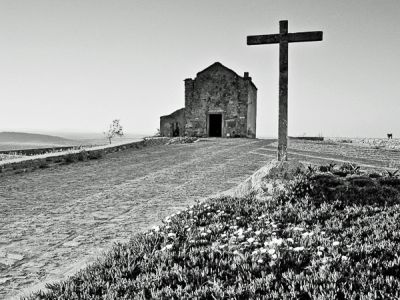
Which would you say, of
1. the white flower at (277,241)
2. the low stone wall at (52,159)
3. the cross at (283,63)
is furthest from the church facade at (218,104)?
the white flower at (277,241)

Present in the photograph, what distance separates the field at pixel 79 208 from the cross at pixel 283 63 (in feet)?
6.09

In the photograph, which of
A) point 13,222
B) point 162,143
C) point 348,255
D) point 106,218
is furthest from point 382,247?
point 162,143

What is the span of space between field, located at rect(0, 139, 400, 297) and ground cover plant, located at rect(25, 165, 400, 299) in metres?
0.62

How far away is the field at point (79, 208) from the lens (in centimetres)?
421

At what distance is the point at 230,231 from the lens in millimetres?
4754

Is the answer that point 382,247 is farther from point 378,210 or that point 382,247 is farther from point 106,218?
point 106,218

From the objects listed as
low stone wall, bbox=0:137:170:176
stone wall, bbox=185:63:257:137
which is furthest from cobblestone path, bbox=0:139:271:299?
stone wall, bbox=185:63:257:137

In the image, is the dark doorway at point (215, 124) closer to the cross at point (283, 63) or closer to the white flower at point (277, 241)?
the cross at point (283, 63)

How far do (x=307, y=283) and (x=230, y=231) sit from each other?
1781 mm

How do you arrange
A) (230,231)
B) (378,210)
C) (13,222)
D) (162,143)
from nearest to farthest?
1. (230,231)
2. (378,210)
3. (13,222)
4. (162,143)

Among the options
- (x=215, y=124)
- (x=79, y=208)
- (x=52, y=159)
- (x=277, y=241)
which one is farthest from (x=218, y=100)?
(x=277, y=241)

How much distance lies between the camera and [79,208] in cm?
676

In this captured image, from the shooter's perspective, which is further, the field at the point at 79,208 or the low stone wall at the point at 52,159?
the low stone wall at the point at 52,159

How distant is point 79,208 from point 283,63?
17.9 feet
